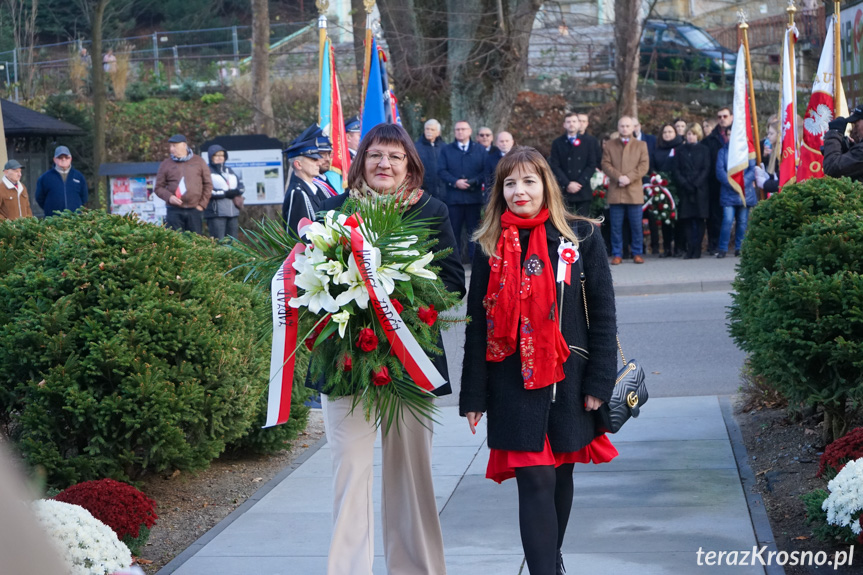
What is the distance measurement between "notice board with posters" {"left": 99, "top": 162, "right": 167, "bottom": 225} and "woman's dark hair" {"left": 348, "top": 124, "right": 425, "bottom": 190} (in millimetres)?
16139

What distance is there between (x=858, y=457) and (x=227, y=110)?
28.1 m

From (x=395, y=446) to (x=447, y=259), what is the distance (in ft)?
2.86

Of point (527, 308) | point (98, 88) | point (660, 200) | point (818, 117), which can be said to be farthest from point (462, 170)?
point (527, 308)

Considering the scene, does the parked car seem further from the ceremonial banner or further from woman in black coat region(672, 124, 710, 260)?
the ceremonial banner

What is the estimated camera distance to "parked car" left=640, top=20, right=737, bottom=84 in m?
28.4

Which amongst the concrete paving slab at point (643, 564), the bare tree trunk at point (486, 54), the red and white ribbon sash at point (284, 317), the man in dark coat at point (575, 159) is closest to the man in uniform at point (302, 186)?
the red and white ribbon sash at point (284, 317)

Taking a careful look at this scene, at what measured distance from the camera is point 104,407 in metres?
5.41

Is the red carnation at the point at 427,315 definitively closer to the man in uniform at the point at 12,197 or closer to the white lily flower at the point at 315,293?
the white lily flower at the point at 315,293

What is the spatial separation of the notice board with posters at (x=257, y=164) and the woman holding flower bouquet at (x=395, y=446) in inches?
598

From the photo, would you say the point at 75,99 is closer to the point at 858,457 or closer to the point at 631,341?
the point at 631,341

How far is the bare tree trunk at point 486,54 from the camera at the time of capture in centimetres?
1828

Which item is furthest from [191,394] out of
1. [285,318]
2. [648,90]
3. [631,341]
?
[648,90]

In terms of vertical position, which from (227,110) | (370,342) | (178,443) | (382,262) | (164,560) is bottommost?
(164,560)

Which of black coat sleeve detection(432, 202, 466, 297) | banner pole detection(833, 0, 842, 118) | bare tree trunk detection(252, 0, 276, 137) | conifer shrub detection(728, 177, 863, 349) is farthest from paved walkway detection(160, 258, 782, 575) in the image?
bare tree trunk detection(252, 0, 276, 137)
